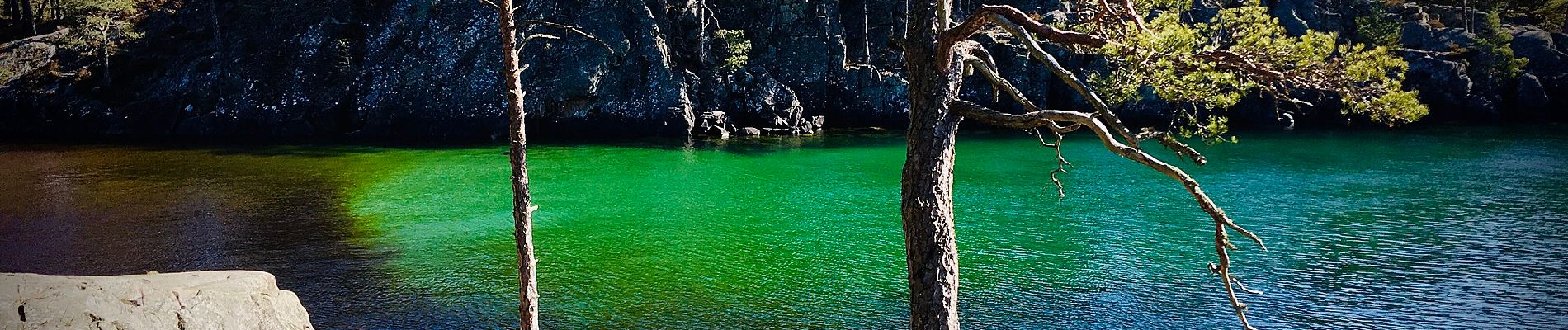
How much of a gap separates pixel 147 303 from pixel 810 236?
48.9 ft

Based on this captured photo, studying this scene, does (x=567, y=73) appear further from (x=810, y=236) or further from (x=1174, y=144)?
(x=1174, y=144)

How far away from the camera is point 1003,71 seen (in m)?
54.7

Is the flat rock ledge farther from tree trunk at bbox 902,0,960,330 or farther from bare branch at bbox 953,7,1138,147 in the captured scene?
bare branch at bbox 953,7,1138,147

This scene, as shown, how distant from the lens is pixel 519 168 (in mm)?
10812

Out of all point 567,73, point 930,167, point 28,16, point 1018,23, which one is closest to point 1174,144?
point 1018,23

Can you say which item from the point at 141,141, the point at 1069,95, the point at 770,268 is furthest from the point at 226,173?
the point at 1069,95

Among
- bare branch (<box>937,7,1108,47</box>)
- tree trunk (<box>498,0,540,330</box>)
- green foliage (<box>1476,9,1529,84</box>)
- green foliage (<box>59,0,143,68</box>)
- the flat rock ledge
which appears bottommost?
the flat rock ledge

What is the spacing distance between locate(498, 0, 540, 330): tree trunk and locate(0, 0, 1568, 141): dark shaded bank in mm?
39648

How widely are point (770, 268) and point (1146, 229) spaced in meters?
9.59

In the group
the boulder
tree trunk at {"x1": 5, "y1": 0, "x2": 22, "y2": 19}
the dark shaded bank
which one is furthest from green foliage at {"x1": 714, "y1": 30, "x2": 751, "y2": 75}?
tree trunk at {"x1": 5, "y1": 0, "x2": 22, "y2": 19}

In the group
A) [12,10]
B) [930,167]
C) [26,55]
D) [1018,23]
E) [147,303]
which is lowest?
[147,303]

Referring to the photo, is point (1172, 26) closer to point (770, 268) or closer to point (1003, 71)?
point (770, 268)

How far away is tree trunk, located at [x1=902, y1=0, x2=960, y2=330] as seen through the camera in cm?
729

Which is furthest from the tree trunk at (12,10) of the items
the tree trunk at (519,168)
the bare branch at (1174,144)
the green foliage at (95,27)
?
the bare branch at (1174,144)
